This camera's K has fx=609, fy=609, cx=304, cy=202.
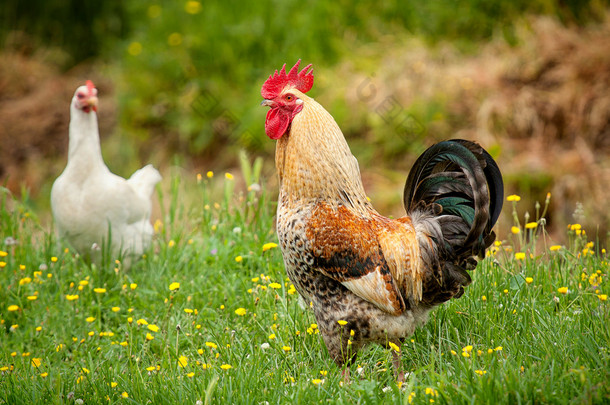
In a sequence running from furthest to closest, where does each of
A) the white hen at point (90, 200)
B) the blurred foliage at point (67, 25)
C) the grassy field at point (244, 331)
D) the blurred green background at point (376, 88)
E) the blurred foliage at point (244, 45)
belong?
the blurred foliage at point (67, 25)
the blurred foliage at point (244, 45)
the blurred green background at point (376, 88)
the white hen at point (90, 200)
the grassy field at point (244, 331)

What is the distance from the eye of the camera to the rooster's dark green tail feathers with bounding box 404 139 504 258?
3.04 meters

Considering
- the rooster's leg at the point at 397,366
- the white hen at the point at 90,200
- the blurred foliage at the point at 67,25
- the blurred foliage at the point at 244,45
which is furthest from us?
the blurred foliage at the point at 67,25

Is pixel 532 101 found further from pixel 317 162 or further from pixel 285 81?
pixel 317 162

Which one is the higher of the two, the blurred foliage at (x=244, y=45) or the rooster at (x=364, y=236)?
the blurred foliage at (x=244, y=45)

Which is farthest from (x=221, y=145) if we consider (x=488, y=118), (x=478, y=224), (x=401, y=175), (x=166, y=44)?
(x=478, y=224)

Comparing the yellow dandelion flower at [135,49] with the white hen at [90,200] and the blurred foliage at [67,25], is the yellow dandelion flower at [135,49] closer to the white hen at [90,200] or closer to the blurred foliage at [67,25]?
the blurred foliage at [67,25]

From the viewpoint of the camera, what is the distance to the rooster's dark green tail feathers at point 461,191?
3035mm

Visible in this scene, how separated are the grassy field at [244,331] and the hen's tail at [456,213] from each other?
1.13 feet

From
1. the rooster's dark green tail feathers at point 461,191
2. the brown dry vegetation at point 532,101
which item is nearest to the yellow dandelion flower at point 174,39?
the brown dry vegetation at point 532,101

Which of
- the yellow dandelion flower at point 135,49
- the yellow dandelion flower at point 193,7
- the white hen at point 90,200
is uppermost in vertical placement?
the yellow dandelion flower at point 193,7

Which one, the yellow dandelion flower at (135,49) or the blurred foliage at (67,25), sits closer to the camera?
the yellow dandelion flower at (135,49)

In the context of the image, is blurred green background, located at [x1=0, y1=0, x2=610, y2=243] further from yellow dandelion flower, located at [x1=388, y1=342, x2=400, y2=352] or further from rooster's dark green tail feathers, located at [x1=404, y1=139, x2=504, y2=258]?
yellow dandelion flower, located at [x1=388, y1=342, x2=400, y2=352]

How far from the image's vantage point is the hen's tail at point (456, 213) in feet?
10.0

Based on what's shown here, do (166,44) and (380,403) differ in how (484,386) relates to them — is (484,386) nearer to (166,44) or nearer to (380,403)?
(380,403)
